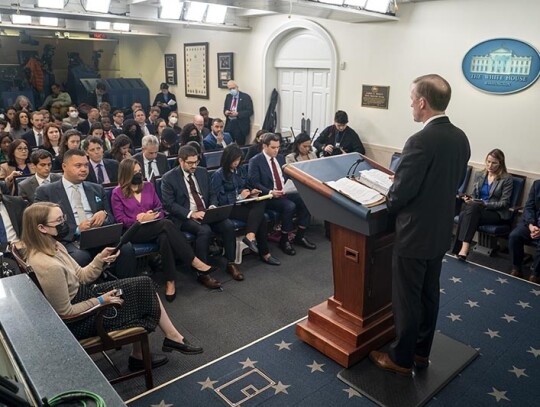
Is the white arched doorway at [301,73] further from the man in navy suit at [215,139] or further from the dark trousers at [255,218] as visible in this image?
the dark trousers at [255,218]

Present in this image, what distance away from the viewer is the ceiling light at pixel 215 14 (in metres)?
6.75

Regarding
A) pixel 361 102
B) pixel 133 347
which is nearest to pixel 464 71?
pixel 361 102

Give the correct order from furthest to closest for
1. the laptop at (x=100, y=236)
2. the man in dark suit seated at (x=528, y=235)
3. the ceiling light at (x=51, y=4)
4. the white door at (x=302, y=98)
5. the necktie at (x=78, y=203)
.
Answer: the white door at (x=302, y=98)
the ceiling light at (x=51, y=4)
the man in dark suit seated at (x=528, y=235)
the necktie at (x=78, y=203)
the laptop at (x=100, y=236)

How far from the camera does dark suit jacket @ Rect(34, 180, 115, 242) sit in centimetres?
345

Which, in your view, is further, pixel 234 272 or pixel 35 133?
pixel 35 133

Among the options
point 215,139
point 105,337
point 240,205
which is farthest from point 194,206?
point 215,139

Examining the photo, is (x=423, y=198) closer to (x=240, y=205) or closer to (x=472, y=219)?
(x=240, y=205)

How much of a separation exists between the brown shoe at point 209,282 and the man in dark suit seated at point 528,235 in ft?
9.01

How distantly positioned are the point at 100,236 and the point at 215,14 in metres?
4.79

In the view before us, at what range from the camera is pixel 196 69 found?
29.7 ft

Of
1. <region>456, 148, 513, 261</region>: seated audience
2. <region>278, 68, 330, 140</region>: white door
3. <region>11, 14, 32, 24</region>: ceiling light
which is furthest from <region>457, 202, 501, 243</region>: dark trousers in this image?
<region>11, 14, 32, 24</region>: ceiling light

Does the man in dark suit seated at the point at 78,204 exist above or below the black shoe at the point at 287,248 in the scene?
above

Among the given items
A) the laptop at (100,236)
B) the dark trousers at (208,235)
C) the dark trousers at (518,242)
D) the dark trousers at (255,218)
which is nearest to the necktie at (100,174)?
the dark trousers at (208,235)

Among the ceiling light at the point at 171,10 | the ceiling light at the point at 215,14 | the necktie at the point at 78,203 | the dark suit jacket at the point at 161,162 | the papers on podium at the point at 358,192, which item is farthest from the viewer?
the ceiling light at the point at 215,14
